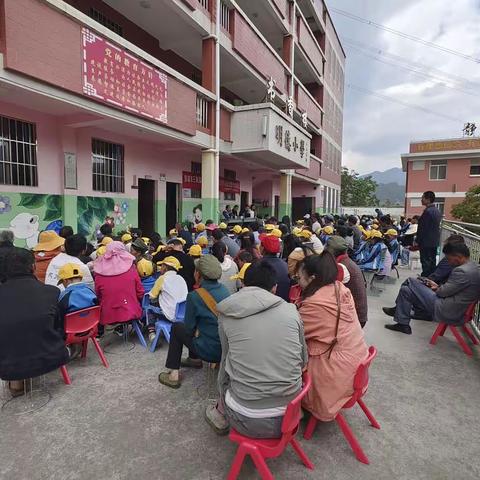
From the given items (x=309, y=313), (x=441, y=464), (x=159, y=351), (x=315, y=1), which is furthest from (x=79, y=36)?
(x=315, y=1)

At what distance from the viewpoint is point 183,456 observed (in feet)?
7.66

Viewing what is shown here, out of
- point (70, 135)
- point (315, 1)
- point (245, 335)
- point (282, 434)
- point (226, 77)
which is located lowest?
point (282, 434)

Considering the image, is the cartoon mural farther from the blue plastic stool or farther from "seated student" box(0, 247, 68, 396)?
"seated student" box(0, 247, 68, 396)

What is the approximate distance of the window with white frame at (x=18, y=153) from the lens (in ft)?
22.2

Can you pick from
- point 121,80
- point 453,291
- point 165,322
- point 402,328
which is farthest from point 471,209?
point 165,322

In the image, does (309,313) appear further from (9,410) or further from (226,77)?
(226,77)

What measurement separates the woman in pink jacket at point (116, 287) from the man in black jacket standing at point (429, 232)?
5.38 m

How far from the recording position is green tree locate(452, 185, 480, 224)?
20.7 m

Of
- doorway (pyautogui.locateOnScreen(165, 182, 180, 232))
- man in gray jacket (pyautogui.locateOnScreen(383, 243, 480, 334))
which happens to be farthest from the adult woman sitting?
doorway (pyautogui.locateOnScreen(165, 182, 180, 232))

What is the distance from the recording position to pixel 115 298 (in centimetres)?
378

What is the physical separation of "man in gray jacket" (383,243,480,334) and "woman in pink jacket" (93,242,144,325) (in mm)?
3592

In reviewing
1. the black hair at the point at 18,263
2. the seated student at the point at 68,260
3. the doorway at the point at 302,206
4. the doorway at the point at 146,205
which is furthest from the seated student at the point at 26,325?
the doorway at the point at 302,206

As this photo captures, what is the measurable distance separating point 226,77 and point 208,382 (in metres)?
13.1

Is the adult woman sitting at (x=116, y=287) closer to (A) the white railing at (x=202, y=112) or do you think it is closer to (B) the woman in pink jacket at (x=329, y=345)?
(B) the woman in pink jacket at (x=329, y=345)
